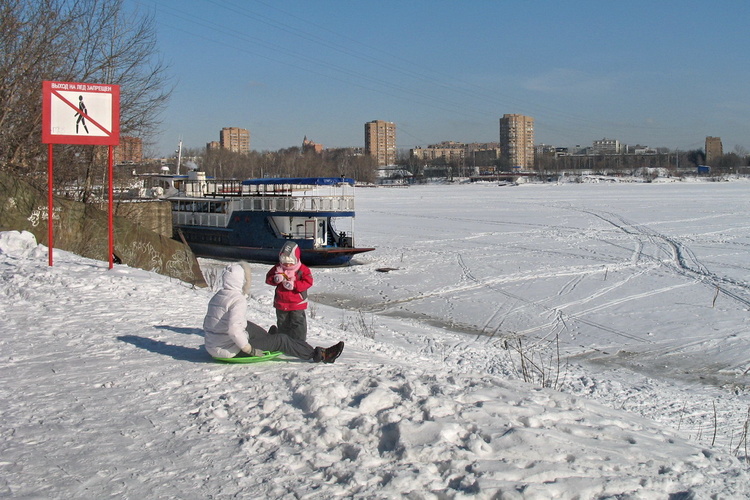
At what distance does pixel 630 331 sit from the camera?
46.9 feet

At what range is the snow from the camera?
13.9 feet

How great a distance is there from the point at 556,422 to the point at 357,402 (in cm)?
148

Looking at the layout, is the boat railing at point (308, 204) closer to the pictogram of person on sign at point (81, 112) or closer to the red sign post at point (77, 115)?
the red sign post at point (77, 115)

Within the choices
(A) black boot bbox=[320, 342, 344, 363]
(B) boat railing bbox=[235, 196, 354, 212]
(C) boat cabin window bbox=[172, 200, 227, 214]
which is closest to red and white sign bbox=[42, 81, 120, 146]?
(A) black boot bbox=[320, 342, 344, 363]

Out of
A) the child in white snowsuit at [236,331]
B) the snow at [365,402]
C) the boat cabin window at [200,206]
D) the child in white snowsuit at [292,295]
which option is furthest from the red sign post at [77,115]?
the boat cabin window at [200,206]

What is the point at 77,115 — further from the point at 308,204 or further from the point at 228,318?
the point at 308,204

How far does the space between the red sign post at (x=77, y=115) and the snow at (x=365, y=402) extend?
6.70 ft

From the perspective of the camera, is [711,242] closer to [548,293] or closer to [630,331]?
[548,293]

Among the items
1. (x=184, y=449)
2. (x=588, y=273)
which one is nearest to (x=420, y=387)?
(x=184, y=449)

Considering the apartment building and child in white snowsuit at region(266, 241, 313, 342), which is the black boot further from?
the apartment building

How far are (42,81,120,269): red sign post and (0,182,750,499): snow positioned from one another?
204 cm

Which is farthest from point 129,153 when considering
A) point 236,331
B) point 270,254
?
point 236,331

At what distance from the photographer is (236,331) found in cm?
645

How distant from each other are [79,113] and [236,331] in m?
6.40
